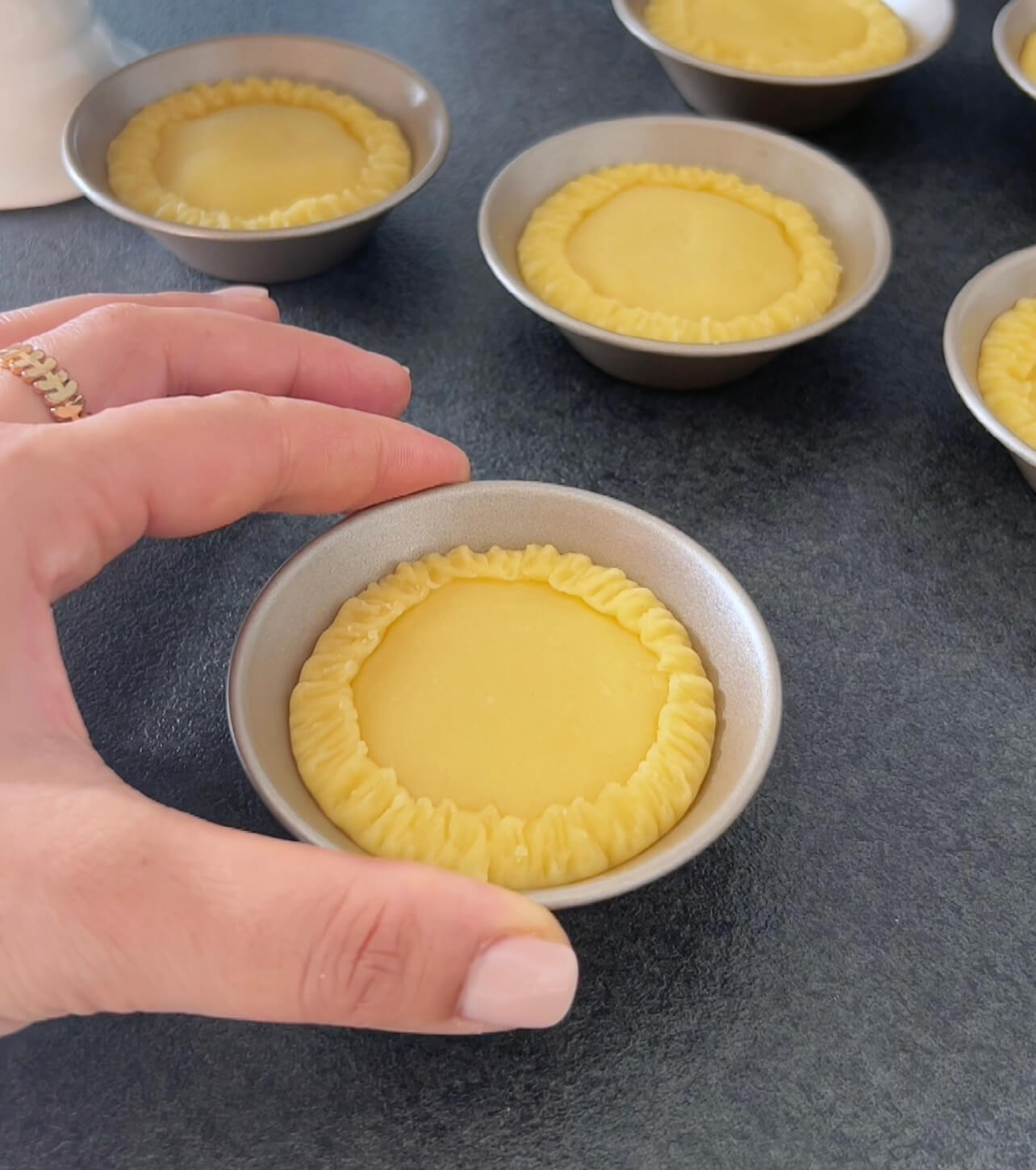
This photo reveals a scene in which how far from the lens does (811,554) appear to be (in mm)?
1272

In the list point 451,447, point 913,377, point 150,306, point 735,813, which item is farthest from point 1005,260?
point 150,306

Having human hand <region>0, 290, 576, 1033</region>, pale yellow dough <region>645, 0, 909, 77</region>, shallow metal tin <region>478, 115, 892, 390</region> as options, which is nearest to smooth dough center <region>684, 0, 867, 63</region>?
pale yellow dough <region>645, 0, 909, 77</region>

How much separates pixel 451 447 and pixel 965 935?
2.14 feet

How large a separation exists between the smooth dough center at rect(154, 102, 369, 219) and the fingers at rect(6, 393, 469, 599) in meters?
0.70

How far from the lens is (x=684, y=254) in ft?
4.91

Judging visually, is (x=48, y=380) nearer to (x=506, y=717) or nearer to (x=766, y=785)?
(x=506, y=717)

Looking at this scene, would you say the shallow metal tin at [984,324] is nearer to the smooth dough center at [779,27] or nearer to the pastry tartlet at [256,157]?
the smooth dough center at [779,27]

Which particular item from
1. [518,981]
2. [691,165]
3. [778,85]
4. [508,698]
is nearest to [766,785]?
[508,698]

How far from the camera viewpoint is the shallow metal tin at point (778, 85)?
5.57ft

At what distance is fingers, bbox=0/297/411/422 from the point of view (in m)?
1.04

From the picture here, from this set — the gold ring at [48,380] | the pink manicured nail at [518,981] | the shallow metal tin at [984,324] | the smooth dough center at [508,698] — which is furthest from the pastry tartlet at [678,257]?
the pink manicured nail at [518,981]

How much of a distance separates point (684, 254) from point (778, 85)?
42 cm

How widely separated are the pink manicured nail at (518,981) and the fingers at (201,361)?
2.07ft

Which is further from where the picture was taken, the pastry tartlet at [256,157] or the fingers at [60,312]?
the pastry tartlet at [256,157]
